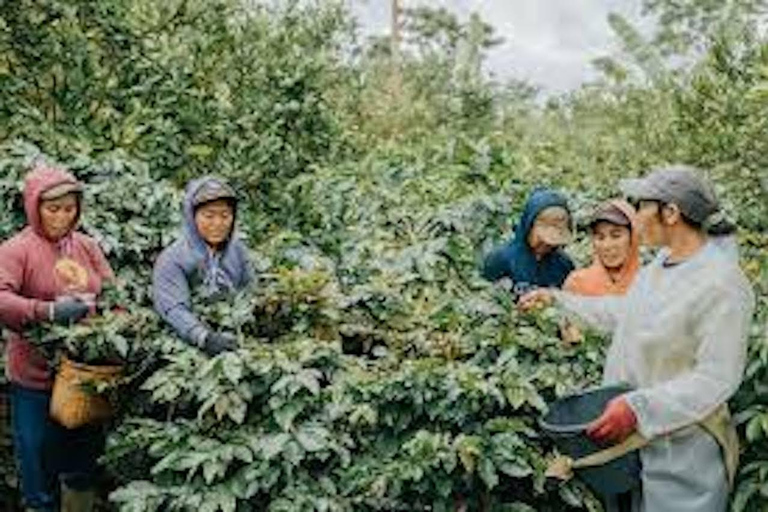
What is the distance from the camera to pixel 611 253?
5305 mm

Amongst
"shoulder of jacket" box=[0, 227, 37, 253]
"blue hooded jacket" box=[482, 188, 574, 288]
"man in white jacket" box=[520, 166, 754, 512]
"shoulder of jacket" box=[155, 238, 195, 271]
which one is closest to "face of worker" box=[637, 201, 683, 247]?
"man in white jacket" box=[520, 166, 754, 512]

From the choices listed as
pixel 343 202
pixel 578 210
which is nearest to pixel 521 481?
pixel 578 210

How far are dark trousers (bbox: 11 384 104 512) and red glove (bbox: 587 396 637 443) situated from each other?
2534mm

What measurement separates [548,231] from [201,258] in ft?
5.05

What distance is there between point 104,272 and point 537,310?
6.38ft

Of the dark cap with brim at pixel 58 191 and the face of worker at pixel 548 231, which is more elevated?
the dark cap with brim at pixel 58 191

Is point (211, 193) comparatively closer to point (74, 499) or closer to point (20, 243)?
point (20, 243)

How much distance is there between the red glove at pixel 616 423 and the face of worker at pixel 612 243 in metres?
1.74

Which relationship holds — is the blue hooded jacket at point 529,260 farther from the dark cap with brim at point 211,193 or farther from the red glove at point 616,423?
the red glove at point 616,423

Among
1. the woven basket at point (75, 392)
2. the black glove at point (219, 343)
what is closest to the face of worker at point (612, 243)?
the black glove at point (219, 343)

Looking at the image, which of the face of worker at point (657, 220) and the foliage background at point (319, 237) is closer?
the face of worker at point (657, 220)

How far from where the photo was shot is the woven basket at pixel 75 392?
16.6ft

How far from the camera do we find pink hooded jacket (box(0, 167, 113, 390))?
16.7 ft

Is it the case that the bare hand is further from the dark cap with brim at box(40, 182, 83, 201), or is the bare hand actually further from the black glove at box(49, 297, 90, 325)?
the dark cap with brim at box(40, 182, 83, 201)
